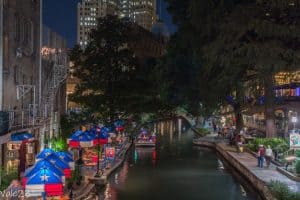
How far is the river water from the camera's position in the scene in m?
32.4

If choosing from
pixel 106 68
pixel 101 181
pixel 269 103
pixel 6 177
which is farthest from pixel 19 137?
pixel 106 68

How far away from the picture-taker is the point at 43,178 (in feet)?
62.6

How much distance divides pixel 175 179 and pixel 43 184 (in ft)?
70.5

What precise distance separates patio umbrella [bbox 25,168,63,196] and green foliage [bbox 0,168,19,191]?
528cm

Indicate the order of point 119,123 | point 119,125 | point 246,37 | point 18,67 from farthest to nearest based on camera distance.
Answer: point 119,125 < point 119,123 < point 246,37 < point 18,67

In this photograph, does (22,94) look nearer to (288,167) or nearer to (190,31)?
(288,167)

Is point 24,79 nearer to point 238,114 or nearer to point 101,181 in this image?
point 101,181

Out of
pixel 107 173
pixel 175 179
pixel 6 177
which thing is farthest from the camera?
pixel 175 179

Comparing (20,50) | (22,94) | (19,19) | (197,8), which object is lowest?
(22,94)

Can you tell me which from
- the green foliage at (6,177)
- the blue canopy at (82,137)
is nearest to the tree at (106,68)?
the blue canopy at (82,137)

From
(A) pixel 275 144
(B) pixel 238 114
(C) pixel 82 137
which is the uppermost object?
(B) pixel 238 114

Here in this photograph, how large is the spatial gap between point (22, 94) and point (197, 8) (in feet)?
54.2

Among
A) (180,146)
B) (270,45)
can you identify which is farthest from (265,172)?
(180,146)

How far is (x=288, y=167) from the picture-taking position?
3462cm
